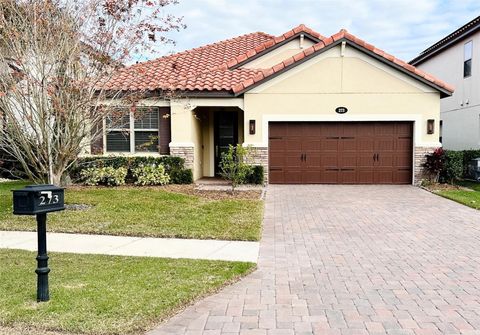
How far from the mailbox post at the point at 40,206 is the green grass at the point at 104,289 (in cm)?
24

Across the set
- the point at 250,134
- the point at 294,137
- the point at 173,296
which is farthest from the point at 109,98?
the point at 173,296

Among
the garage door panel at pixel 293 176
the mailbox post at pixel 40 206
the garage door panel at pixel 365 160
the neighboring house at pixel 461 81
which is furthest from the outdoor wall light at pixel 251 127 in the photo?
the mailbox post at pixel 40 206

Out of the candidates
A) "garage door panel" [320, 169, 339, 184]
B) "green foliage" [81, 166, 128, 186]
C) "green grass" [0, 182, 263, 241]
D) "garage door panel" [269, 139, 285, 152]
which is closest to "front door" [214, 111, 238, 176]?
"garage door panel" [269, 139, 285, 152]

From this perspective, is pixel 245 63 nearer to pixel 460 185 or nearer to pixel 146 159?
pixel 146 159

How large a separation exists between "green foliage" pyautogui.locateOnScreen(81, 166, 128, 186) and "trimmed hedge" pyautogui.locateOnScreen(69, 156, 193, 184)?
21 cm

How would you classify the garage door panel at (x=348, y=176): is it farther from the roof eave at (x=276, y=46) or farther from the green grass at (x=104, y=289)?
the green grass at (x=104, y=289)

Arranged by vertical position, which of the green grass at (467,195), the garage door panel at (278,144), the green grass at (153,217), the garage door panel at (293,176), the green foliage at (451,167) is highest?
the garage door panel at (278,144)

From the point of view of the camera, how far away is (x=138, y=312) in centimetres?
451

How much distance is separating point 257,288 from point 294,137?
11690 millimetres

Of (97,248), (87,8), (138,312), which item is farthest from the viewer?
(87,8)

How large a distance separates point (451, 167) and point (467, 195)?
253 centimetres

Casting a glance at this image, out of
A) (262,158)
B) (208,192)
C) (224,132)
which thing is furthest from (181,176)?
(224,132)

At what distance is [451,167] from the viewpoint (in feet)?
51.6

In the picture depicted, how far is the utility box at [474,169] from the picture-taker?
16266 millimetres
